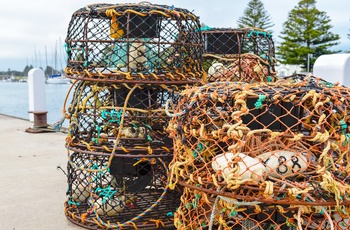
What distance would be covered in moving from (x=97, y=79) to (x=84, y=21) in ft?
1.29

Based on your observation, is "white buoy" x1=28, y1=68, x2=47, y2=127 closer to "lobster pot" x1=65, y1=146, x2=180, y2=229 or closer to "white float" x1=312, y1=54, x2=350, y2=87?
"white float" x1=312, y1=54, x2=350, y2=87

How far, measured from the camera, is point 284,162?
1.88 m

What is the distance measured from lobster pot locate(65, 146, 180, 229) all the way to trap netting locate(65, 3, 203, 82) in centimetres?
51

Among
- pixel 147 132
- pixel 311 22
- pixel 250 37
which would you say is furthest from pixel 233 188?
pixel 311 22

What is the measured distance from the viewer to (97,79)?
2.73 metres

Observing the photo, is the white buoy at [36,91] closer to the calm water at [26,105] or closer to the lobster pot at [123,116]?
the calm water at [26,105]

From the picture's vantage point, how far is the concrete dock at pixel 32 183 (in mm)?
3191

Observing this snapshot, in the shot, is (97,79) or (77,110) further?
(77,110)

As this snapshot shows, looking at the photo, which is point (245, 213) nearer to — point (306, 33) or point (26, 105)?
point (26, 105)

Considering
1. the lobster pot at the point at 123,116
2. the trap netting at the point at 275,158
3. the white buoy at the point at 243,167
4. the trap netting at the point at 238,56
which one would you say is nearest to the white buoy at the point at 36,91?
the trap netting at the point at 238,56

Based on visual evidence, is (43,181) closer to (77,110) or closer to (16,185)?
(16,185)

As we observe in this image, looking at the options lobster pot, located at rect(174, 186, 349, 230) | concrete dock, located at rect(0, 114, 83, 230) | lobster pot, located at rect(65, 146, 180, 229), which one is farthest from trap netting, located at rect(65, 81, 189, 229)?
lobster pot, located at rect(174, 186, 349, 230)

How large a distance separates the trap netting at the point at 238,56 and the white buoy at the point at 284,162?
1340mm

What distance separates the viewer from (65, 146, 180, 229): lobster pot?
283 centimetres
